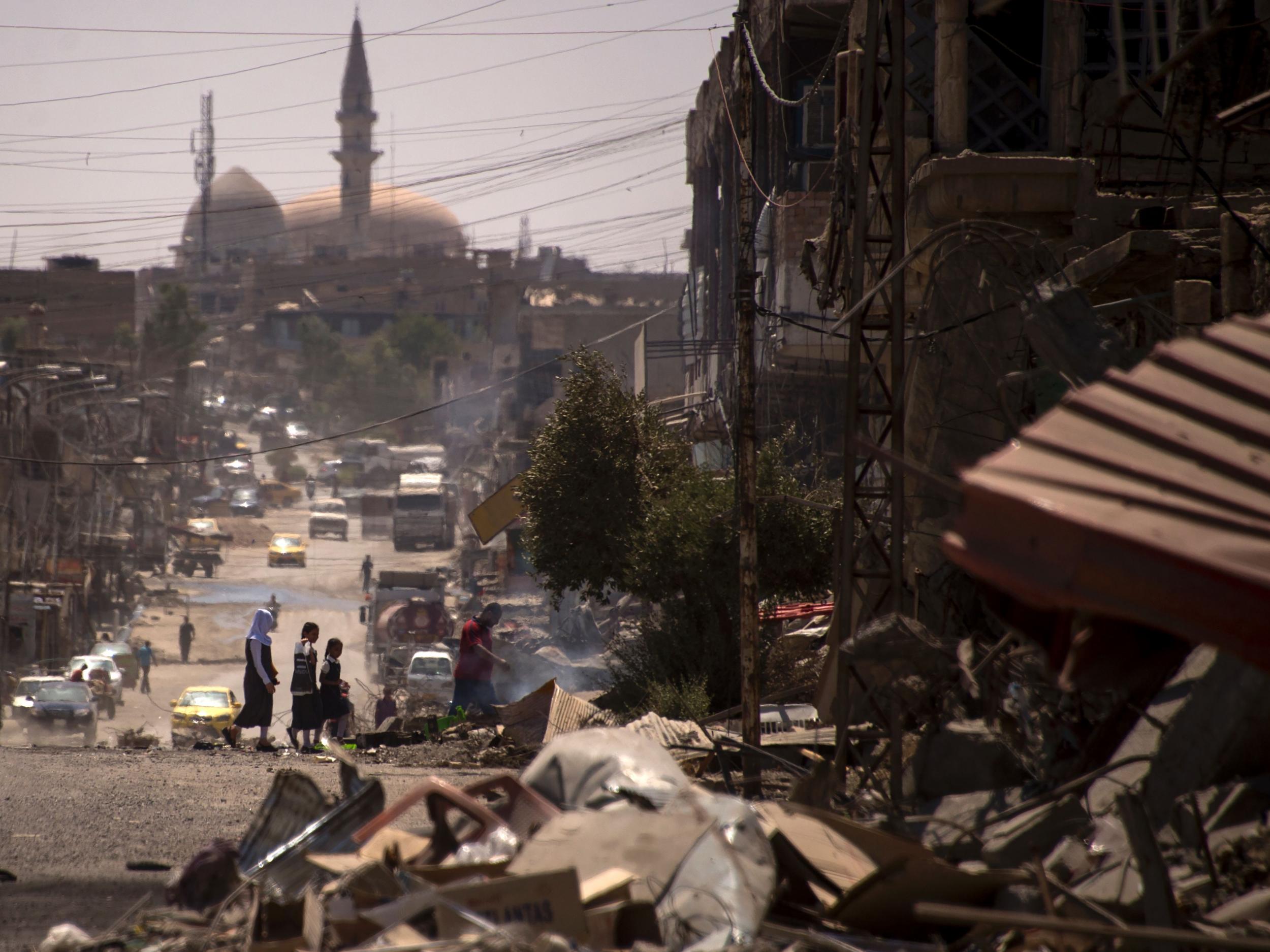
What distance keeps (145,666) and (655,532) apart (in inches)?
705

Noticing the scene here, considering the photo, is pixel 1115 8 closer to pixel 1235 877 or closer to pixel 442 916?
pixel 1235 877

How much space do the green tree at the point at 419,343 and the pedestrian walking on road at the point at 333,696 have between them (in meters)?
71.3

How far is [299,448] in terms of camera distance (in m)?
73.4

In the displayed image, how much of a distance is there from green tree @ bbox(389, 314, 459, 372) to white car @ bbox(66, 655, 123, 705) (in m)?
57.4

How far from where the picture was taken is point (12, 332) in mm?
55812

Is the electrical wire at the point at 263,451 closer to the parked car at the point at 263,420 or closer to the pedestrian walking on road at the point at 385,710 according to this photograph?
the pedestrian walking on road at the point at 385,710

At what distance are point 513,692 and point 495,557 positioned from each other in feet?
56.6

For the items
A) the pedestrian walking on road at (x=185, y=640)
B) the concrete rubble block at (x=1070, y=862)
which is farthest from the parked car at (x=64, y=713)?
the concrete rubble block at (x=1070, y=862)

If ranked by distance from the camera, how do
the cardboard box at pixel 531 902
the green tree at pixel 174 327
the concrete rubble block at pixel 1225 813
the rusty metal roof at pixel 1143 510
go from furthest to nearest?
the green tree at pixel 174 327 < the concrete rubble block at pixel 1225 813 < the cardboard box at pixel 531 902 < the rusty metal roof at pixel 1143 510

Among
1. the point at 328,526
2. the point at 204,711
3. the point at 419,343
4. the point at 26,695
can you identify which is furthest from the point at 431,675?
the point at 419,343

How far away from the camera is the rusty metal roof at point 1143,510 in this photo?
2.45 meters

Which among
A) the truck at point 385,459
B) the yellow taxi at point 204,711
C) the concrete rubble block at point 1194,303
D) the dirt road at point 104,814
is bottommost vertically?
the yellow taxi at point 204,711

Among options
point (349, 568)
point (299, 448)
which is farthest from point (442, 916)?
point (299, 448)

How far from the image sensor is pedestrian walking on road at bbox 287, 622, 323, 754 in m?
11.6
